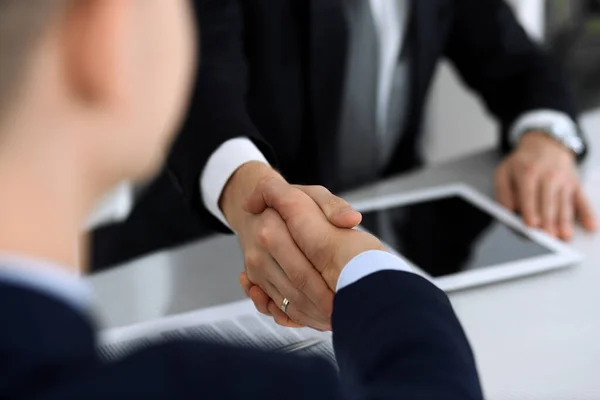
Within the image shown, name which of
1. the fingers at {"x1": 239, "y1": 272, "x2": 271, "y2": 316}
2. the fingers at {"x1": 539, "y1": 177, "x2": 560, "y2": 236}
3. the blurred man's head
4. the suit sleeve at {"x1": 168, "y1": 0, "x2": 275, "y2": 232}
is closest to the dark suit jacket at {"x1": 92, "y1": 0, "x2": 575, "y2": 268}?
the suit sleeve at {"x1": 168, "y1": 0, "x2": 275, "y2": 232}

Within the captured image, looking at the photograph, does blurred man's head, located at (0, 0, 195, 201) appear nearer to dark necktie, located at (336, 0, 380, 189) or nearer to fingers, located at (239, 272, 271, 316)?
fingers, located at (239, 272, 271, 316)

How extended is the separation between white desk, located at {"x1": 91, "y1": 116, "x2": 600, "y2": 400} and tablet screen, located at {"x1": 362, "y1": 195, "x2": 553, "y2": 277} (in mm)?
42

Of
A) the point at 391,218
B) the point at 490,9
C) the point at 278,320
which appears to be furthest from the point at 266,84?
the point at 490,9

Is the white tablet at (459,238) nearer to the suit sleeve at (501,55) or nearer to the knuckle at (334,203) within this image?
the knuckle at (334,203)

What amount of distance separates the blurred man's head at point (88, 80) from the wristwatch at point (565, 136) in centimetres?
78

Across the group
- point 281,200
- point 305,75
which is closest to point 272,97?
point 305,75

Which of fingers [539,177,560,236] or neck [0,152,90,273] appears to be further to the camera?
fingers [539,177,560,236]

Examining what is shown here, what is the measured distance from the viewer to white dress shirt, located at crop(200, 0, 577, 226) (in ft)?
2.27

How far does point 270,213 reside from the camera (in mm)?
616

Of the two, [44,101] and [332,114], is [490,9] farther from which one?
[44,101]

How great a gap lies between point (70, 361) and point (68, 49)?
0.38ft

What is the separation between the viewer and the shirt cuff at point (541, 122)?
0.99 metres

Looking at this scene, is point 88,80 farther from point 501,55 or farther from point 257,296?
point 501,55

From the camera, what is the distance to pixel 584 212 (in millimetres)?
825
